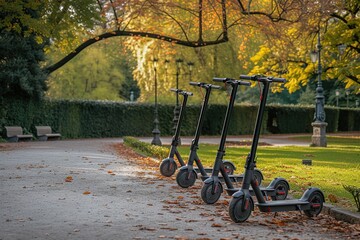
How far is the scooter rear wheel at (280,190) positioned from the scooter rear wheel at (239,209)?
145cm

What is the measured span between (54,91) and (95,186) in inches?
1752

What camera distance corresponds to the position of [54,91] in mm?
54688

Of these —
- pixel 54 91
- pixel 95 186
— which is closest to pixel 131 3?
pixel 95 186

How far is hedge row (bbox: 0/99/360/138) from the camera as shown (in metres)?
33.6

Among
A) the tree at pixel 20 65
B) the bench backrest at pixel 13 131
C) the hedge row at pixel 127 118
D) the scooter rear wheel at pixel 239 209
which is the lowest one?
the scooter rear wheel at pixel 239 209

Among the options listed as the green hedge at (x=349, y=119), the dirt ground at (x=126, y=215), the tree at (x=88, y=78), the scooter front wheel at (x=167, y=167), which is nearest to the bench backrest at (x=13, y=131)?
the dirt ground at (x=126, y=215)

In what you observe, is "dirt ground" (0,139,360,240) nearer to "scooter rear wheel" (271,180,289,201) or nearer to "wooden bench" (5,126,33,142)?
"scooter rear wheel" (271,180,289,201)

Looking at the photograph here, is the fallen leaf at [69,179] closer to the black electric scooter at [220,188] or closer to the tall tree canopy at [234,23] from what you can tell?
the black electric scooter at [220,188]

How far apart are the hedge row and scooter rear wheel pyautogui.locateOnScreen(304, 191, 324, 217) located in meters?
25.9

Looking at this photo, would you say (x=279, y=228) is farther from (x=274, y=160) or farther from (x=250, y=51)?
(x=250, y=51)

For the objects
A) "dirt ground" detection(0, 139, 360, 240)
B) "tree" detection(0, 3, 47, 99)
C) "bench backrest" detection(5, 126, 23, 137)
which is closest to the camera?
"dirt ground" detection(0, 139, 360, 240)

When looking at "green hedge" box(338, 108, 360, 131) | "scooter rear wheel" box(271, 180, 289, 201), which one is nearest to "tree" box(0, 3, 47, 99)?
"scooter rear wheel" box(271, 180, 289, 201)

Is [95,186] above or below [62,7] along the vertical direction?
below

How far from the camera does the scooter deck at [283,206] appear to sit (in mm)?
7596
